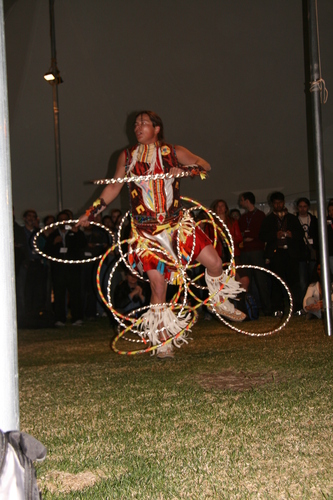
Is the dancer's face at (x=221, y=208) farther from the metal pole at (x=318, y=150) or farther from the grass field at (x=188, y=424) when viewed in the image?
the grass field at (x=188, y=424)

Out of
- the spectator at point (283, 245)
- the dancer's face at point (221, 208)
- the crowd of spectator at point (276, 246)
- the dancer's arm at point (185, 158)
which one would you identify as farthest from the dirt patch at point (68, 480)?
the spectator at point (283, 245)

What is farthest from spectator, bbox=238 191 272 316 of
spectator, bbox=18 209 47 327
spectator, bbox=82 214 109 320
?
spectator, bbox=18 209 47 327

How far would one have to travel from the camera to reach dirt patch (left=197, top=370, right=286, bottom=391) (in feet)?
9.17

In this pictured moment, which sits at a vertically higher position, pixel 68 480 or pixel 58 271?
pixel 58 271

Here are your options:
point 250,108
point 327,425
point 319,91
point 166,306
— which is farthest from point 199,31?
point 327,425

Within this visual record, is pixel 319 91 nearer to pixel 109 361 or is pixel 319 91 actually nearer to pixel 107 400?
pixel 109 361

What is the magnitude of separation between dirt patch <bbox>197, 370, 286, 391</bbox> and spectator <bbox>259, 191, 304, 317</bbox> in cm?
392

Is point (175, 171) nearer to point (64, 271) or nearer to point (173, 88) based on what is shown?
point (64, 271)

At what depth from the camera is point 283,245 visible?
6.98m

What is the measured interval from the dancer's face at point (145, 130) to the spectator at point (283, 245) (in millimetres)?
3289

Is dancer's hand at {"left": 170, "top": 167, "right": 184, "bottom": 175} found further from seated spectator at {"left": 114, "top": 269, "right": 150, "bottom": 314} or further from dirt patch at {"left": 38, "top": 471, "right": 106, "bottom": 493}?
seated spectator at {"left": 114, "top": 269, "right": 150, "bottom": 314}

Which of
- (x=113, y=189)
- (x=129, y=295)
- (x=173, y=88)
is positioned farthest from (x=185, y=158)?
(x=173, y=88)

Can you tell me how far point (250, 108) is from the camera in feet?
38.4

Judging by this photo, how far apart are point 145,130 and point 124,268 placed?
11.8ft
